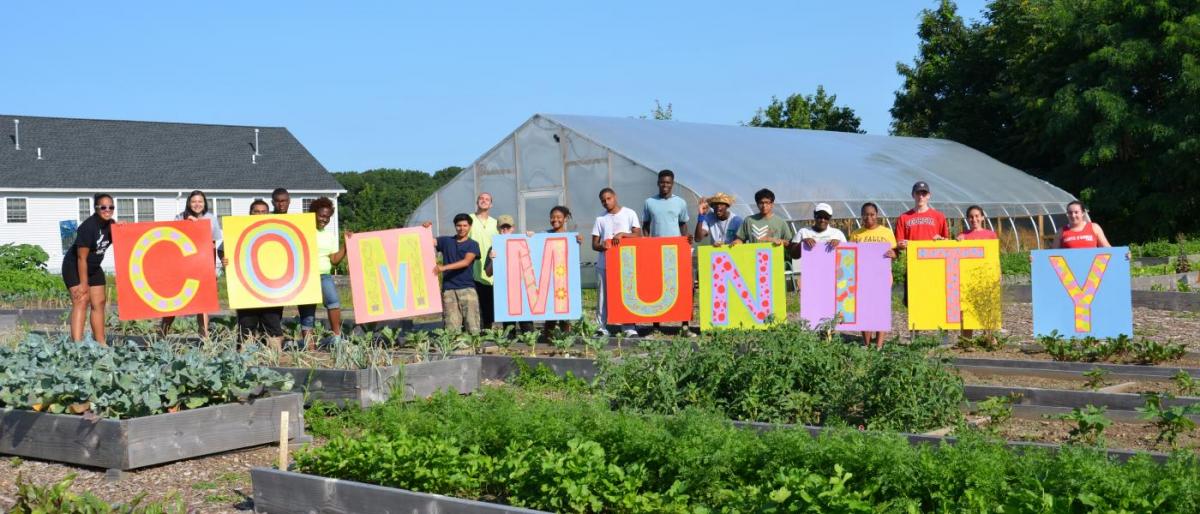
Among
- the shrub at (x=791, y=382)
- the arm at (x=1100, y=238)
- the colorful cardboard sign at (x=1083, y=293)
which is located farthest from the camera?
the arm at (x=1100, y=238)

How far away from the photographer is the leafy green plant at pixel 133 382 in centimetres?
794

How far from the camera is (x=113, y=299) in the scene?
2233cm

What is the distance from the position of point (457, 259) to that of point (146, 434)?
5.19m

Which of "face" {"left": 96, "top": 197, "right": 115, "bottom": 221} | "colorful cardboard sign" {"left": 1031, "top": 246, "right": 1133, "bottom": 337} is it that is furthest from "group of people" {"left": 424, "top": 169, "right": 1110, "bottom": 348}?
"face" {"left": 96, "top": 197, "right": 115, "bottom": 221}

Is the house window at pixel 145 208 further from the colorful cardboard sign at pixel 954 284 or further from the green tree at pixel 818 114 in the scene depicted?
the colorful cardboard sign at pixel 954 284

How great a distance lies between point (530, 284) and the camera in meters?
12.9

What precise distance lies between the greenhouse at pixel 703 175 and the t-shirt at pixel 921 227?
1028cm

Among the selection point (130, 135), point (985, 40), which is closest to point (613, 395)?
point (985, 40)

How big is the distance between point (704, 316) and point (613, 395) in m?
4.84

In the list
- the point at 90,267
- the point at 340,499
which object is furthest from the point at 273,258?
the point at 340,499

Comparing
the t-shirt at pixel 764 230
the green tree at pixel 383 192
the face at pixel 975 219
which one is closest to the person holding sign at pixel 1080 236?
the face at pixel 975 219

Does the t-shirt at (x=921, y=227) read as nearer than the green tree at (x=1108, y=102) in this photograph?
Yes

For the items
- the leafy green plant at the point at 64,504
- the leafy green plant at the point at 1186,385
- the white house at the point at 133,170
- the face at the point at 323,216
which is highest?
the white house at the point at 133,170

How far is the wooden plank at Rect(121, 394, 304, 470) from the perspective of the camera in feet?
25.2
